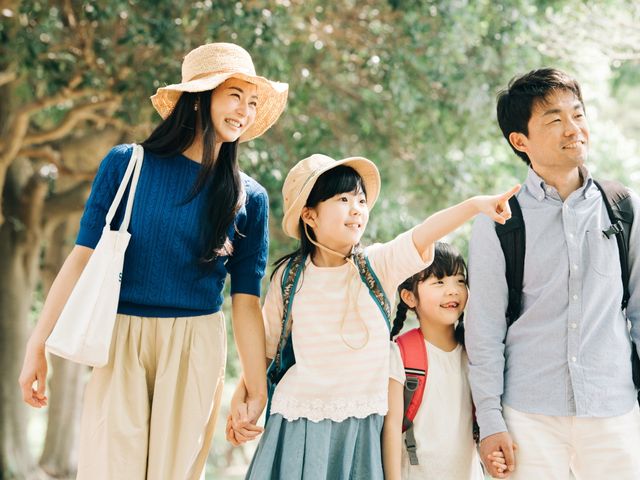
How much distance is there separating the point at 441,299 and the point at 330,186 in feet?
2.05

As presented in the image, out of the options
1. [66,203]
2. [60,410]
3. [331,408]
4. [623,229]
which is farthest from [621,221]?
[60,410]

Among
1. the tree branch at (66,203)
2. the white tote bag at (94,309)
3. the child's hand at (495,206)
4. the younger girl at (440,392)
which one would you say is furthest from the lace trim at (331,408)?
the tree branch at (66,203)

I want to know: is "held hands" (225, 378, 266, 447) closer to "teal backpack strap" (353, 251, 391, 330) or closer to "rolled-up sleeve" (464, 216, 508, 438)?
"teal backpack strap" (353, 251, 391, 330)

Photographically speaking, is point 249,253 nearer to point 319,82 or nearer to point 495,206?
point 495,206

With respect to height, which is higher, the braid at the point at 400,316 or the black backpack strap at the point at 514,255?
the black backpack strap at the point at 514,255

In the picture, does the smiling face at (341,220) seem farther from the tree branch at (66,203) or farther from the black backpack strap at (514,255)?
the tree branch at (66,203)

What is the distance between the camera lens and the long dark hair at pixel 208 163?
10.5 ft

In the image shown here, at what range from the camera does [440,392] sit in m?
3.36

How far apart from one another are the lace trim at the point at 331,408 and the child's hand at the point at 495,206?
2.50ft

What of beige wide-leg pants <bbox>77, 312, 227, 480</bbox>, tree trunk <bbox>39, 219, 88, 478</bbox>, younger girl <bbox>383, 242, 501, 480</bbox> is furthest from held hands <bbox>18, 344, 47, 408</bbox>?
tree trunk <bbox>39, 219, 88, 478</bbox>

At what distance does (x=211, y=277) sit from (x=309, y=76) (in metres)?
4.92

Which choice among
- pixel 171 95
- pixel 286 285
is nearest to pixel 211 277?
pixel 286 285

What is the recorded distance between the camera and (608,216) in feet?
10.5

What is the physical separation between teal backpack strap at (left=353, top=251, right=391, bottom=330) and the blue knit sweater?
1.69ft
